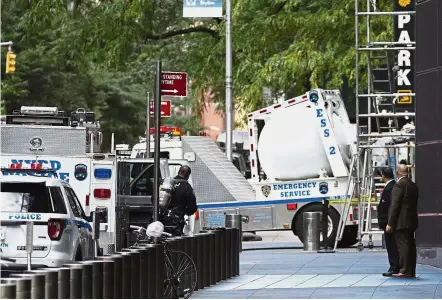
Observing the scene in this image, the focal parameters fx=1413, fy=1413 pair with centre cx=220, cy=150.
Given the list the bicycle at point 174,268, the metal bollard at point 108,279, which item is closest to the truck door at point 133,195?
the bicycle at point 174,268

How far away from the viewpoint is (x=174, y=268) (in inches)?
663

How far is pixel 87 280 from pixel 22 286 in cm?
168

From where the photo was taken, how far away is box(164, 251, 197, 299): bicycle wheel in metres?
16.4

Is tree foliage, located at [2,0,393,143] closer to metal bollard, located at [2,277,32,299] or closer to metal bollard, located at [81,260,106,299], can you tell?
metal bollard, located at [81,260,106,299]

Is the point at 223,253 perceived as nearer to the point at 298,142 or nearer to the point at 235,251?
the point at 235,251

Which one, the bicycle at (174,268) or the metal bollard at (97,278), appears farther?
the bicycle at (174,268)

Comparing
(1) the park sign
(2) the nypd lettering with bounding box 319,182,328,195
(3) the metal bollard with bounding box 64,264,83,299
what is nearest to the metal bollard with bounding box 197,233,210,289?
Answer: (3) the metal bollard with bounding box 64,264,83,299

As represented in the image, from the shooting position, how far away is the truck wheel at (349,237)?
3077cm

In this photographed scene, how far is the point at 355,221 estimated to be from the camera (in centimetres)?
2980

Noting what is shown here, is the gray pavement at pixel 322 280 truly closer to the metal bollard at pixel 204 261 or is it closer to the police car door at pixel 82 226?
the metal bollard at pixel 204 261

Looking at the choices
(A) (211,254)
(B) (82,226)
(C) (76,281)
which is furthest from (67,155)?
(C) (76,281)

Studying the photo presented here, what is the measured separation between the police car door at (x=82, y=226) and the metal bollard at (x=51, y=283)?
7339 mm

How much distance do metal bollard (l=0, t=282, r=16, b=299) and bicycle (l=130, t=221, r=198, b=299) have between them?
555 centimetres

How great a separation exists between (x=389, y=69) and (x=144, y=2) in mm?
8836
